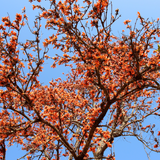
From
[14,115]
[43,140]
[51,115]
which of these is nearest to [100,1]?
[51,115]

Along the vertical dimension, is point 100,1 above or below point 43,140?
above

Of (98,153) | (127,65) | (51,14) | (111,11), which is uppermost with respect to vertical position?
(51,14)

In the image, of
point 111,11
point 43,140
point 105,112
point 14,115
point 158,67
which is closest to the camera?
point 111,11

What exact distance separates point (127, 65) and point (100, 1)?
7.08 ft

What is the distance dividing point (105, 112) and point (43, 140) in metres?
3.19

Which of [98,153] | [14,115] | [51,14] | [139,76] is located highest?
[51,14]

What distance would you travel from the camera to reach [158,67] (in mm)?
4109

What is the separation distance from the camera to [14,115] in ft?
25.8

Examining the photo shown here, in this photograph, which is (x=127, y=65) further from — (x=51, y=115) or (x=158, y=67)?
(x=51, y=115)

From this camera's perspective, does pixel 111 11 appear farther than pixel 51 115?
No

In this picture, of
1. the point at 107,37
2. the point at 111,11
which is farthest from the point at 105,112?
the point at 111,11

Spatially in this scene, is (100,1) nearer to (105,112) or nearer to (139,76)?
(139,76)

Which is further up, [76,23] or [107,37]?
[76,23]

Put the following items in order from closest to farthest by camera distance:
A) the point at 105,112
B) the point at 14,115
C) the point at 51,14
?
the point at 105,112, the point at 51,14, the point at 14,115
